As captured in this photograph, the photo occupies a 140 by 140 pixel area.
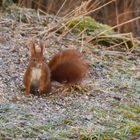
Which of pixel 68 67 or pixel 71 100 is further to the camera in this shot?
pixel 68 67

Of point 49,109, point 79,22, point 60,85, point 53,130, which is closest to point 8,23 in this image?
point 79,22

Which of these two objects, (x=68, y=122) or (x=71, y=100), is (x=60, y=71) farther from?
(x=68, y=122)

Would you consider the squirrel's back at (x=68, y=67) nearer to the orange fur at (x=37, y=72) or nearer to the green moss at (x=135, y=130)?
the orange fur at (x=37, y=72)

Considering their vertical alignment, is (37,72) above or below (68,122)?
above

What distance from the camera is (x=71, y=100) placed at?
4168mm

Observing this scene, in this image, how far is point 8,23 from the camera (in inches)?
224

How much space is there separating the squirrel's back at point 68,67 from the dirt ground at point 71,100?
7 centimetres

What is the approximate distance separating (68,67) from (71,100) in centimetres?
33

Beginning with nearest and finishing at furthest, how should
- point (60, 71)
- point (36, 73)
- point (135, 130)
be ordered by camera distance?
point (135, 130) < point (36, 73) < point (60, 71)

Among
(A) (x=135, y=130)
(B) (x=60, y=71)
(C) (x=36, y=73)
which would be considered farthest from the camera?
(B) (x=60, y=71)

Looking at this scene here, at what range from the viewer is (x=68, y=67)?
4.41 meters

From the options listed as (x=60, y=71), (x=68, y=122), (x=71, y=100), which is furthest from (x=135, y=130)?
(x=60, y=71)

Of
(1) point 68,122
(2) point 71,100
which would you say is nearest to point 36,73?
(2) point 71,100

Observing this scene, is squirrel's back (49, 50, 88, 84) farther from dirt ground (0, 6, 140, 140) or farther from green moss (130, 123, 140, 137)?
green moss (130, 123, 140, 137)
